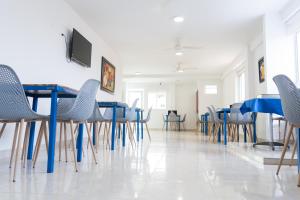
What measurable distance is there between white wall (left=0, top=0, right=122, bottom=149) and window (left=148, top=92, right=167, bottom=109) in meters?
7.36

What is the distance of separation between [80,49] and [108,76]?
76.1 inches

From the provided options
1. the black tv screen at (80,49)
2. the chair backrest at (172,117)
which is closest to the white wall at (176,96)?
the chair backrest at (172,117)

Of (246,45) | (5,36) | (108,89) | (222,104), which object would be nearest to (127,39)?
(108,89)

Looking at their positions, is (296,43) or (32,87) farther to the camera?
(296,43)

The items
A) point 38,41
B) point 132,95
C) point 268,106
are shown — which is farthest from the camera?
point 132,95

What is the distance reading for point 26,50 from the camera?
2.98 meters

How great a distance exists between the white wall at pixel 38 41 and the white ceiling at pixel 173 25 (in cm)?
48

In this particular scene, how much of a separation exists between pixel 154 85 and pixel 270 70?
795 centimetres

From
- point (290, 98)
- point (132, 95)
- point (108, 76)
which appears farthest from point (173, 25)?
point (132, 95)

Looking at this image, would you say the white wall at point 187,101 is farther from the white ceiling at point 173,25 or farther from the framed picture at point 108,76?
the framed picture at point 108,76

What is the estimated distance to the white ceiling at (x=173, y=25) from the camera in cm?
401

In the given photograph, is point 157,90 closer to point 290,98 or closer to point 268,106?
point 268,106

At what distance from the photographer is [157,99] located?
12016 millimetres

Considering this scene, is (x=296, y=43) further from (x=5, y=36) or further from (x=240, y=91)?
(x=5, y=36)
